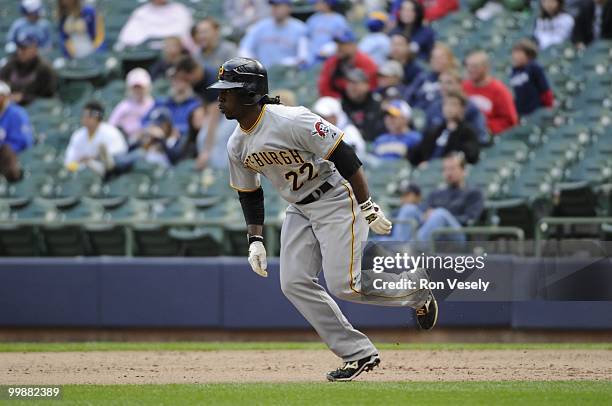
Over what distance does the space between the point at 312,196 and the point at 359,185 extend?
0.34 m

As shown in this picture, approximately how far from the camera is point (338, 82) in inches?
530

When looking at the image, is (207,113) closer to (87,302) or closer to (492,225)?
(87,302)

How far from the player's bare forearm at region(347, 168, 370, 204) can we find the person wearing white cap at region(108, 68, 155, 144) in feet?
24.2

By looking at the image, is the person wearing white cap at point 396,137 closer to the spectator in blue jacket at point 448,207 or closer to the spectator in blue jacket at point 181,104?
the spectator in blue jacket at point 448,207

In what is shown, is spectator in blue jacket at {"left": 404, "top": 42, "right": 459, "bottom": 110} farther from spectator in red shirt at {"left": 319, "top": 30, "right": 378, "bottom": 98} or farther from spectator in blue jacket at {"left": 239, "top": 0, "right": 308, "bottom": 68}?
spectator in blue jacket at {"left": 239, "top": 0, "right": 308, "bottom": 68}

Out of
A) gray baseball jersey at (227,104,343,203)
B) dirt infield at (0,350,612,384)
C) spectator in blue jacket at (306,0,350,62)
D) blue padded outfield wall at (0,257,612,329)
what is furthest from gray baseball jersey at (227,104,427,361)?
spectator in blue jacket at (306,0,350,62)

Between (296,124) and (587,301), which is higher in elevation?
(296,124)

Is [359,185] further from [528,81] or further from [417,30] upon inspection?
[417,30]

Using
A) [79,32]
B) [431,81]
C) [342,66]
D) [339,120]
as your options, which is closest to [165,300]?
[339,120]

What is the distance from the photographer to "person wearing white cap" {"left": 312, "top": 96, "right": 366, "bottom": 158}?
1191 centimetres

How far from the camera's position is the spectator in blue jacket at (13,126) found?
1385 centimetres

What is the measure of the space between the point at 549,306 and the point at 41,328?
4940 mm

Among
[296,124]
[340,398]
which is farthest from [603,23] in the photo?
[340,398]

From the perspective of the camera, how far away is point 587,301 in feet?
33.0
